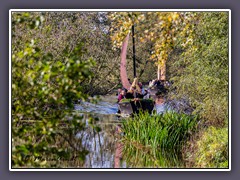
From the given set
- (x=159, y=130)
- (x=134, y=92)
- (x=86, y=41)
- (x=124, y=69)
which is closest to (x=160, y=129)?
(x=159, y=130)

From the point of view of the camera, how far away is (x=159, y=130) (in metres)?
5.35

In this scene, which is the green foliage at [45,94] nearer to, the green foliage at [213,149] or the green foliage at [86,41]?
the green foliage at [86,41]

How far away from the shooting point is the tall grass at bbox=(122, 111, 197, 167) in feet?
16.3

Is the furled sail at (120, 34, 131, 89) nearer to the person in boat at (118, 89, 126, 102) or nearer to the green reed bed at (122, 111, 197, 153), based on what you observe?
the person in boat at (118, 89, 126, 102)

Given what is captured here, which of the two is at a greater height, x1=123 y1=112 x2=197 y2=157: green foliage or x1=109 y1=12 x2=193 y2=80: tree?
x1=109 y1=12 x2=193 y2=80: tree

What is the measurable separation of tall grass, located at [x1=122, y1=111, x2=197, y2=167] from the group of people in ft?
0.67

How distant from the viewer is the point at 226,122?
440 centimetres

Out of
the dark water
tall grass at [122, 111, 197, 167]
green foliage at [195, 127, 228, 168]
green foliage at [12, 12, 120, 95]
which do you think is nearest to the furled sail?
green foliage at [12, 12, 120, 95]

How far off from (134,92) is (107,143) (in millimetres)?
602

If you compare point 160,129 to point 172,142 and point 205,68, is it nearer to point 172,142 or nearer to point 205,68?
point 172,142

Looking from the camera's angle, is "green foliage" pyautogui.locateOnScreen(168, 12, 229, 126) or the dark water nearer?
the dark water

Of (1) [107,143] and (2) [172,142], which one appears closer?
(1) [107,143]

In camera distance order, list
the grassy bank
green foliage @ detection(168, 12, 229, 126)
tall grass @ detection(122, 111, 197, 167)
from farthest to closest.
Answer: tall grass @ detection(122, 111, 197, 167), green foliage @ detection(168, 12, 229, 126), the grassy bank
